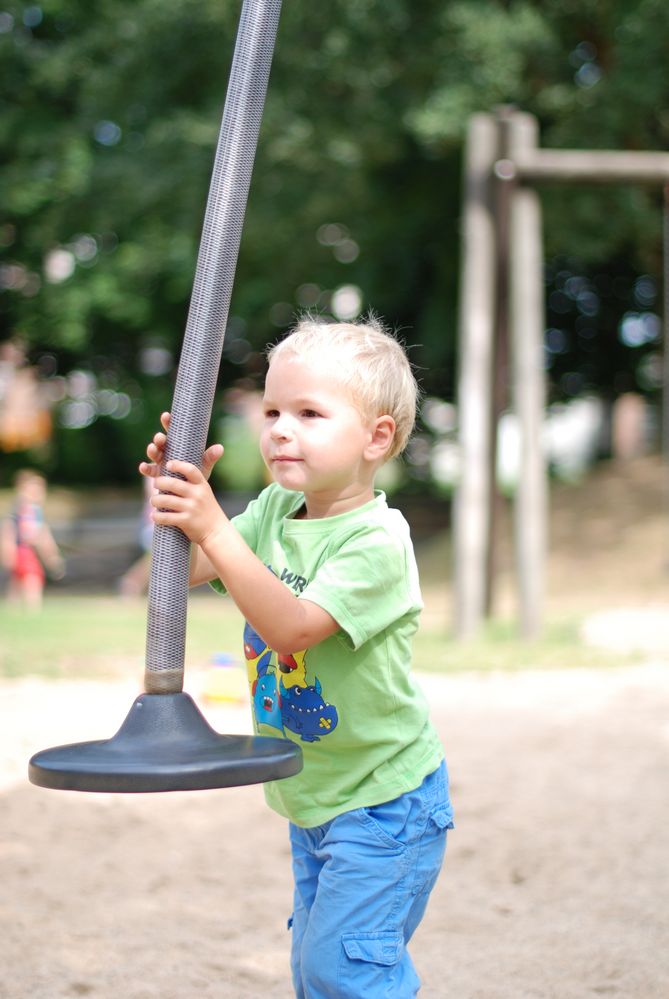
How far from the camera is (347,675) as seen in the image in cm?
200

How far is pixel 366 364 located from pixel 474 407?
6108 millimetres

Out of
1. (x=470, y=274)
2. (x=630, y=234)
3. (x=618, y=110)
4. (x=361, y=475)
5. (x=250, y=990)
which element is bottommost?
(x=250, y=990)

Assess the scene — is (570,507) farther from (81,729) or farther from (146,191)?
(81,729)

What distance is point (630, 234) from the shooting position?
12570 millimetres

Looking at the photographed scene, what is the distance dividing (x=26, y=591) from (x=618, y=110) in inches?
285

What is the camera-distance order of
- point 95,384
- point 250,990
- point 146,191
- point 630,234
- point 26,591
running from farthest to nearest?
point 95,384 → point 146,191 → point 630,234 → point 26,591 → point 250,990

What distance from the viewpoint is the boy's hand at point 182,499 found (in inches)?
63.1

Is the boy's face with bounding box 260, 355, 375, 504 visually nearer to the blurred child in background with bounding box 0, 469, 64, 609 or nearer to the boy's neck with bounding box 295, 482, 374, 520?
the boy's neck with bounding box 295, 482, 374, 520

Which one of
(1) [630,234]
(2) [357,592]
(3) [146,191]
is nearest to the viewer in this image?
(2) [357,592]

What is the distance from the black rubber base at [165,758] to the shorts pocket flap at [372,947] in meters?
0.45

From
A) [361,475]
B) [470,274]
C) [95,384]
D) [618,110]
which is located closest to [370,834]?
[361,475]

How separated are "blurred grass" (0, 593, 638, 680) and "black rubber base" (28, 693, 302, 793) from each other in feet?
17.5

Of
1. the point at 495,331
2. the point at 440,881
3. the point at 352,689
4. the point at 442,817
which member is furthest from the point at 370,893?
the point at 495,331

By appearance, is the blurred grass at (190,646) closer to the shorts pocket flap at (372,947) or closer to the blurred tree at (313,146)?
the blurred tree at (313,146)
